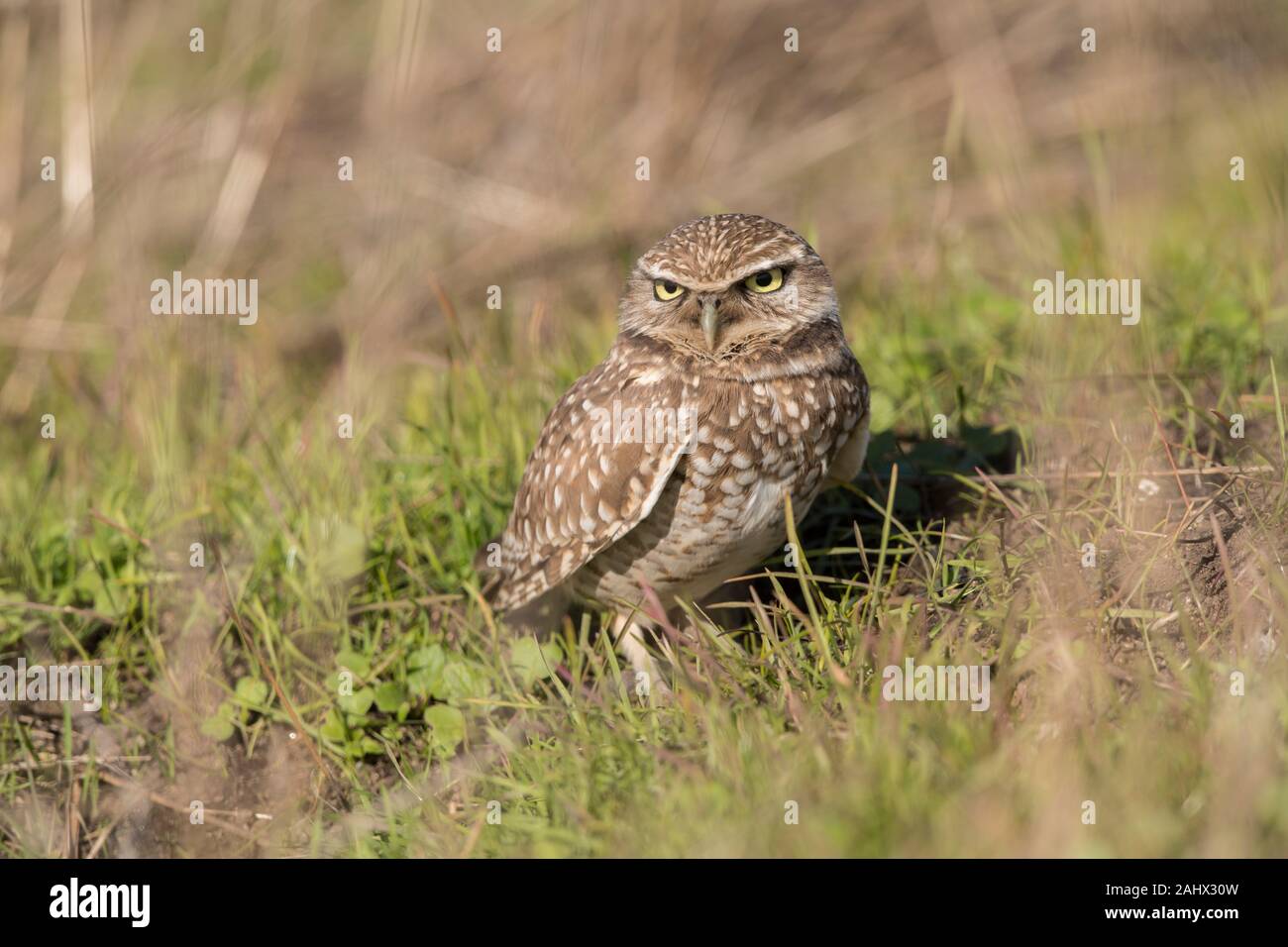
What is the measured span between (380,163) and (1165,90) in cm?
406

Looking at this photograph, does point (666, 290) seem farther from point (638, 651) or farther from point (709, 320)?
→ point (638, 651)

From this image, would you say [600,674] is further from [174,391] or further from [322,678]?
[174,391]

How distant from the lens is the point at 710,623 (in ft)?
10.6

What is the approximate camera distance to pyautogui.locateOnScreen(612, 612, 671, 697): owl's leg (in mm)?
3045

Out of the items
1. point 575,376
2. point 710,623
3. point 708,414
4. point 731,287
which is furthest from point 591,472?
point 575,376

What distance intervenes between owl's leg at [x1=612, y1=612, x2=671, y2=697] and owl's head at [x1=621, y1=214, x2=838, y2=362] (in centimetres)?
82

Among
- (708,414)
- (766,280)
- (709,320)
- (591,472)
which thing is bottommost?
(591,472)

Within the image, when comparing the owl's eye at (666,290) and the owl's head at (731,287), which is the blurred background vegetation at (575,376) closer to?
the owl's head at (731,287)

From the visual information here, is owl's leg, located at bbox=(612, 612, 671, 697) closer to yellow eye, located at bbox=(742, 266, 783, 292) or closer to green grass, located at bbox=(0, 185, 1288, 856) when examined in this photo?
green grass, located at bbox=(0, 185, 1288, 856)

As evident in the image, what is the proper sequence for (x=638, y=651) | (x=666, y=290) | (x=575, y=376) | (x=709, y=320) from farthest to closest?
1. (x=575, y=376)
2. (x=638, y=651)
3. (x=666, y=290)
4. (x=709, y=320)

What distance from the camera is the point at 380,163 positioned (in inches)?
164

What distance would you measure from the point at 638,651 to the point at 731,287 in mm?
1053

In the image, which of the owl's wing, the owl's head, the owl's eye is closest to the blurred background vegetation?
the owl's wing

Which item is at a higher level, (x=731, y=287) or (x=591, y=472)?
(x=731, y=287)
